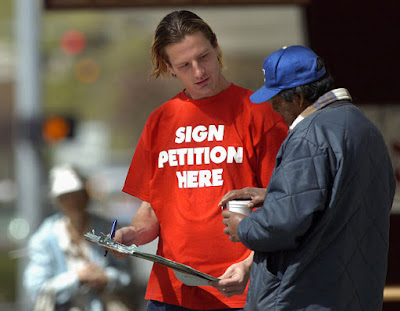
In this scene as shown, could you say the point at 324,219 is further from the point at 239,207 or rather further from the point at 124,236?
the point at 124,236

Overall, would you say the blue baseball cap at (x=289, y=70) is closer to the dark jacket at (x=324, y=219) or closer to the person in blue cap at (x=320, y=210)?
the person in blue cap at (x=320, y=210)

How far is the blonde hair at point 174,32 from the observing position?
2.78 metres

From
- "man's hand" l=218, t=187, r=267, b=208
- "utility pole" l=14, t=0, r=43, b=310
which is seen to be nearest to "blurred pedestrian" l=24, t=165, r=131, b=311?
"utility pole" l=14, t=0, r=43, b=310

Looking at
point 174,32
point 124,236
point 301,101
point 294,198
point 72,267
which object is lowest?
point 72,267

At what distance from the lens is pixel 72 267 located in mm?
4777

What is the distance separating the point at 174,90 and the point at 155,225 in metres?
3.85

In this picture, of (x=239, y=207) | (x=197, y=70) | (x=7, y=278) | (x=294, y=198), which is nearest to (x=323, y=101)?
(x=294, y=198)

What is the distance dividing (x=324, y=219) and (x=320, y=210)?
1.1 inches

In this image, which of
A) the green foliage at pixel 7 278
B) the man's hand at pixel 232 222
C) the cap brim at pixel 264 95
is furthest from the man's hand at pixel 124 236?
the green foliage at pixel 7 278

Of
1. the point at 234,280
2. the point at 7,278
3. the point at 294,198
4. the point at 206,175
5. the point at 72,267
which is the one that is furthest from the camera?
the point at 7,278

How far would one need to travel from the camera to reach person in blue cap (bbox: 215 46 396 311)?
7.35ft

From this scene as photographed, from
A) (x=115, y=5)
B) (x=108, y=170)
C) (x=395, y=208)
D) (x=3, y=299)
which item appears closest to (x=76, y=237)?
(x=115, y=5)

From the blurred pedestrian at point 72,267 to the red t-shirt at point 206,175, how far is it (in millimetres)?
1918

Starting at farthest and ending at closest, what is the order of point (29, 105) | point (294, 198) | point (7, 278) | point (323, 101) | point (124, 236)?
point (7, 278)
point (29, 105)
point (124, 236)
point (323, 101)
point (294, 198)
